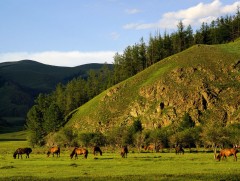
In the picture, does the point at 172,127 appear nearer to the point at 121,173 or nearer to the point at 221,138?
the point at 221,138

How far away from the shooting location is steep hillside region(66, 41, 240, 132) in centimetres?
13375

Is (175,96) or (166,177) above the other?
(175,96)

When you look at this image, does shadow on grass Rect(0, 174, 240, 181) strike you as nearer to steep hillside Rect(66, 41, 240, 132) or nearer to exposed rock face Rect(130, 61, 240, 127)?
exposed rock face Rect(130, 61, 240, 127)

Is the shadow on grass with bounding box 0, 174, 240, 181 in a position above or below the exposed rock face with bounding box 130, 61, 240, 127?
below

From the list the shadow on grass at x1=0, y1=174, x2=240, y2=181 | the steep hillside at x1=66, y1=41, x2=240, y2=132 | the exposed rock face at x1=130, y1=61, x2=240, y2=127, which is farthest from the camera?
the steep hillside at x1=66, y1=41, x2=240, y2=132

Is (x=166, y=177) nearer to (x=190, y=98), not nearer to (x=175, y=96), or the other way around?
(x=190, y=98)

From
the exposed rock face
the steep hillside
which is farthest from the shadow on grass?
the steep hillside

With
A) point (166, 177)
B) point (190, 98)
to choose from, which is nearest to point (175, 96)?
point (190, 98)

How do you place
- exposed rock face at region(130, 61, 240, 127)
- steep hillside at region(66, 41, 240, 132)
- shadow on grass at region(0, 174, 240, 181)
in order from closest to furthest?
shadow on grass at region(0, 174, 240, 181)
exposed rock face at region(130, 61, 240, 127)
steep hillside at region(66, 41, 240, 132)

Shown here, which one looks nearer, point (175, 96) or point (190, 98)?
point (190, 98)

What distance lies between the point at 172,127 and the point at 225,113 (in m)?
20.0

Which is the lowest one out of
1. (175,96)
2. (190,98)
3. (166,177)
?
(166,177)

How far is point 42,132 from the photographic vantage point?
492 feet

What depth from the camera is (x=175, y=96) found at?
465 feet
